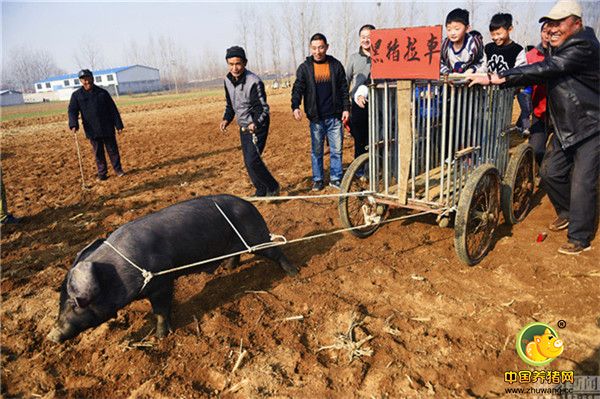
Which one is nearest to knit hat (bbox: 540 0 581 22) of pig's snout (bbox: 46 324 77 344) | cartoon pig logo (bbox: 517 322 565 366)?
cartoon pig logo (bbox: 517 322 565 366)

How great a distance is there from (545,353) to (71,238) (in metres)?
5.60

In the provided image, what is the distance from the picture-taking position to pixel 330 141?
6566mm

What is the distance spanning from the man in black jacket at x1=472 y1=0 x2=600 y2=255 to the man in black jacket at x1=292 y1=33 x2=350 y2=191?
2.79 m

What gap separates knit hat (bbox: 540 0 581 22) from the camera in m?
3.70

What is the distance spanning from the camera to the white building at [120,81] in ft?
245

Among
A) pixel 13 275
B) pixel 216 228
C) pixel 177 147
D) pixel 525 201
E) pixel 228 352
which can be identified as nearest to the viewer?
pixel 228 352

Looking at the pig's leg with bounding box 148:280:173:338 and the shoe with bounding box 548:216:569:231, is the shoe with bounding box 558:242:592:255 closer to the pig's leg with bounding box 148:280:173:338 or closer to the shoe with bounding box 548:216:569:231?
the shoe with bounding box 548:216:569:231

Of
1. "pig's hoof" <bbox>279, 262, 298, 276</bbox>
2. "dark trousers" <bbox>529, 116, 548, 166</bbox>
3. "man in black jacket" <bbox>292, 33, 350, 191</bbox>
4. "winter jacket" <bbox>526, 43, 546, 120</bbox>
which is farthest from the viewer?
"man in black jacket" <bbox>292, 33, 350, 191</bbox>

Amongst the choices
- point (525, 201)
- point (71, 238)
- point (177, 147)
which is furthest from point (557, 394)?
point (177, 147)

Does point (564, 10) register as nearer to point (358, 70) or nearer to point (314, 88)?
point (358, 70)

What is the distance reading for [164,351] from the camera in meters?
3.24

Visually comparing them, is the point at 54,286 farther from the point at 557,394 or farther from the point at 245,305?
the point at 557,394

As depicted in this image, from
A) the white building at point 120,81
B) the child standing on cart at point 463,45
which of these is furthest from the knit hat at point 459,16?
the white building at point 120,81

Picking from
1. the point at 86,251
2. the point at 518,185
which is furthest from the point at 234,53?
the point at 518,185
